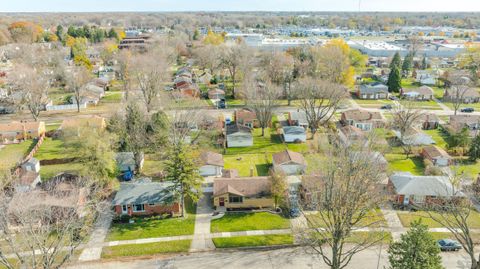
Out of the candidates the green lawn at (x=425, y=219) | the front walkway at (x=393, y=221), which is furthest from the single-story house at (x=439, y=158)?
the front walkway at (x=393, y=221)

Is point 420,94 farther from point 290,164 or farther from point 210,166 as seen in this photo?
point 210,166

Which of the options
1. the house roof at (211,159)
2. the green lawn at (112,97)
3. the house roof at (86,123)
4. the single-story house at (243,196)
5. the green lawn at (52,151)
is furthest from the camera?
the green lawn at (112,97)

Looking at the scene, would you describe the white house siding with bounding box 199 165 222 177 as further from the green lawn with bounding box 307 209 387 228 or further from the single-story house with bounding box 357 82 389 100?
the single-story house with bounding box 357 82 389 100

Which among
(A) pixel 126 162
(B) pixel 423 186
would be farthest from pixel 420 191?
(A) pixel 126 162

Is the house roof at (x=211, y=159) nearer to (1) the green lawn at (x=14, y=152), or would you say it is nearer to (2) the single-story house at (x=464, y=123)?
(1) the green lawn at (x=14, y=152)

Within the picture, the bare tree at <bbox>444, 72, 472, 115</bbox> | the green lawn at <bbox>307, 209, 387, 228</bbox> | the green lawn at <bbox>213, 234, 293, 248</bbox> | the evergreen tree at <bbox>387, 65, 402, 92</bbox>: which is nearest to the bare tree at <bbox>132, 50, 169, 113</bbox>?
the green lawn at <bbox>213, 234, 293, 248</bbox>

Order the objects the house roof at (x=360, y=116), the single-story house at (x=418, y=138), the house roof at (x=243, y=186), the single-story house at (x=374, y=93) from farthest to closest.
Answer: the single-story house at (x=374, y=93) → the house roof at (x=360, y=116) → the single-story house at (x=418, y=138) → the house roof at (x=243, y=186)
